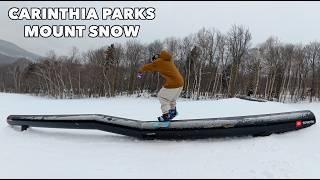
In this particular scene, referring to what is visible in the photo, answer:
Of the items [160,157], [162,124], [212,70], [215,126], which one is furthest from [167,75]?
[212,70]

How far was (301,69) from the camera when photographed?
177 ft

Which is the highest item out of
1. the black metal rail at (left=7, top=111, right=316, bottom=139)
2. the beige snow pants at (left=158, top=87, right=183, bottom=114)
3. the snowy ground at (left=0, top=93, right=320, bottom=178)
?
the beige snow pants at (left=158, top=87, right=183, bottom=114)

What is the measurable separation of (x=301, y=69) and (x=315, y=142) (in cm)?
5423

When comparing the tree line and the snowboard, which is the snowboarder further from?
the tree line

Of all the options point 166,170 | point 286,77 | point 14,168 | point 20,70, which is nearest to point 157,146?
point 166,170

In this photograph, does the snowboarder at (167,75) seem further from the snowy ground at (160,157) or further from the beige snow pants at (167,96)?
the snowy ground at (160,157)

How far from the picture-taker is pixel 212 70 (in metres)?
55.3

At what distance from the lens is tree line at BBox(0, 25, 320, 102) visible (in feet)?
173

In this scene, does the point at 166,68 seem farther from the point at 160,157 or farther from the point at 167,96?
the point at 160,157

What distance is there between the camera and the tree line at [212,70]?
52.6m

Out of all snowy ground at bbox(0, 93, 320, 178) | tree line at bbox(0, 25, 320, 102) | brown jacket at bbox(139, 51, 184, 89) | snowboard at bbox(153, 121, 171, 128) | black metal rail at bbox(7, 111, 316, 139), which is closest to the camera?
snowy ground at bbox(0, 93, 320, 178)

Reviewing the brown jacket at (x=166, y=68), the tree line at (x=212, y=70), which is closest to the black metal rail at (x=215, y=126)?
the brown jacket at (x=166, y=68)

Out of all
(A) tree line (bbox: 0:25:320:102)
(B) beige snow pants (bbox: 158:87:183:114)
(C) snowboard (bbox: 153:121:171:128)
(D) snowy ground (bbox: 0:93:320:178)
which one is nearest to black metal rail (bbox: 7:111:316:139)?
(C) snowboard (bbox: 153:121:171:128)

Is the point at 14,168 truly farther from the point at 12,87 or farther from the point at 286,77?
the point at 12,87
